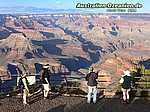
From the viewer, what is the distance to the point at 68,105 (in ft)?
68.4

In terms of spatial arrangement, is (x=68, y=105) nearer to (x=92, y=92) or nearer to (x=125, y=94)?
(x=92, y=92)

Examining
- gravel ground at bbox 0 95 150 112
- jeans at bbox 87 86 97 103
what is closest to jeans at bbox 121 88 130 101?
gravel ground at bbox 0 95 150 112

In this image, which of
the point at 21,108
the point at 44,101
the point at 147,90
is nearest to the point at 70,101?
the point at 44,101

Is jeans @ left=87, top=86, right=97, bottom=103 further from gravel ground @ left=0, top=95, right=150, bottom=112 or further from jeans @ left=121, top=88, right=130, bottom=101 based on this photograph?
jeans @ left=121, top=88, right=130, bottom=101

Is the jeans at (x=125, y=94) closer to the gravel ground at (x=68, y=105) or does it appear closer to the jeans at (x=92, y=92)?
the gravel ground at (x=68, y=105)

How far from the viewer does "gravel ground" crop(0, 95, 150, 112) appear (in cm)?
1978

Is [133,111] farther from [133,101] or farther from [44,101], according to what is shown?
[44,101]

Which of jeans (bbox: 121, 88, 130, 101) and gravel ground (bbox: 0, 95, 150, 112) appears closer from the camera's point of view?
gravel ground (bbox: 0, 95, 150, 112)

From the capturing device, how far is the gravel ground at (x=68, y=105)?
1978cm

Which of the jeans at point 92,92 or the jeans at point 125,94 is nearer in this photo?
the jeans at point 92,92

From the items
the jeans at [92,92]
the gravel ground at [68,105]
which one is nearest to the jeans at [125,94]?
the gravel ground at [68,105]

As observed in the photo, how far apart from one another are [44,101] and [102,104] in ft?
9.53

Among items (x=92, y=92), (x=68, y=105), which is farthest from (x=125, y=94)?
(x=68, y=105)

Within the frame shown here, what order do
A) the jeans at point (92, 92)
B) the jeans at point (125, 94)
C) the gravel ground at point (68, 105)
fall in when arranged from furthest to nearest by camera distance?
the jeans at point (125, 94) < the jeans at point (92, 92) < the gravel ground at point (68, 105)
